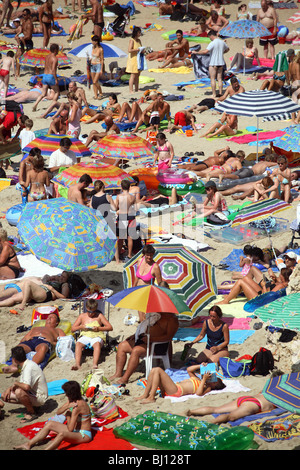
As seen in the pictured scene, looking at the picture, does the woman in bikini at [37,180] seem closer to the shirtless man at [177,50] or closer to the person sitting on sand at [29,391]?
the person sitting on sand at [29,391]

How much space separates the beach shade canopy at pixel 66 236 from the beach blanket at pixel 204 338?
A: 4.44 ft

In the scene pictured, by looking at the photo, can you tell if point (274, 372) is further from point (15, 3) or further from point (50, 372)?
point (15, 3)

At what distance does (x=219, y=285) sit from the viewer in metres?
11.3

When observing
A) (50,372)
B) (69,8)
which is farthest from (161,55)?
(50,372)

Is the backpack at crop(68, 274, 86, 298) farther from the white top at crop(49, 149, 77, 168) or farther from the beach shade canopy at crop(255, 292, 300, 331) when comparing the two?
the beach shade canopy at crop(255, 292, 300, 331)

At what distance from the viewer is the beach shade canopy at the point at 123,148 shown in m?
14.4

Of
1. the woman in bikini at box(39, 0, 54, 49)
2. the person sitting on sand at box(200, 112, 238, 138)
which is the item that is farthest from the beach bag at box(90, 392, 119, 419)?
the woman in bikini at box(39, 0, 54, 49)

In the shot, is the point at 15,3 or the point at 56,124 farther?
the point at 15,3

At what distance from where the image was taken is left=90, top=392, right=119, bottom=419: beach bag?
793 centimetres

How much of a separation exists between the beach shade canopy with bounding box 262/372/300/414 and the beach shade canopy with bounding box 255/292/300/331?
0.54 m

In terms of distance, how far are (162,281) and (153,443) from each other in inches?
116

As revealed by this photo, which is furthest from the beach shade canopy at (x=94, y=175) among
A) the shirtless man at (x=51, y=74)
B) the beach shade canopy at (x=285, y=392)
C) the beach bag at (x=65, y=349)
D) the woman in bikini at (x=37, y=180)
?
the shirtless man at (x=51, y=74)

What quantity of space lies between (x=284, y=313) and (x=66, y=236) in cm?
335

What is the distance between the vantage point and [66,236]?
1000 cm
